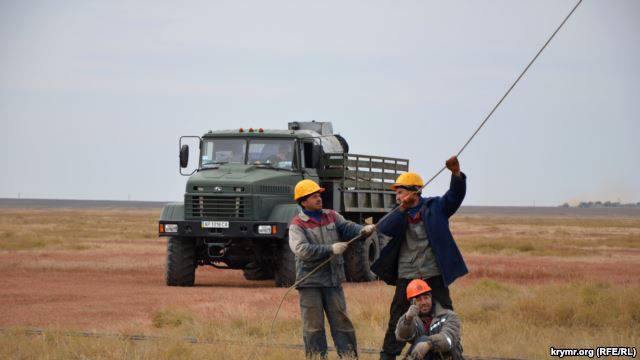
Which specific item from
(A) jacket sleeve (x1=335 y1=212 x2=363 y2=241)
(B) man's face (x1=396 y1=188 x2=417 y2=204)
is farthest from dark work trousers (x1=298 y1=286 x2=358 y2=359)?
(B) man's face (x1=396 y1=188 x2=417 y2=204)

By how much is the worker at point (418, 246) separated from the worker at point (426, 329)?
515 mm

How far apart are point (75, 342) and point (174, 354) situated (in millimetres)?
1366

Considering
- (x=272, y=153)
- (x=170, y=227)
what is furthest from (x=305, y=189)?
(x=272, y=153)

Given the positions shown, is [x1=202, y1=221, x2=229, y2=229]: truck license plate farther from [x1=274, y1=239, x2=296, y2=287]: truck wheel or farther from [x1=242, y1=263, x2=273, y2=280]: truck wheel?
[x1=242, y1=263, x2=273, y2=280]: truck wheel

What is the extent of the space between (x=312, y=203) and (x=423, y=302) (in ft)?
5.20

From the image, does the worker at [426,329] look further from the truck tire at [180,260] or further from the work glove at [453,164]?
the truck tire at [180,260]

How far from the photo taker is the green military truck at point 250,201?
21234 millimetres

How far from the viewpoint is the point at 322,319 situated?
34.9 feet

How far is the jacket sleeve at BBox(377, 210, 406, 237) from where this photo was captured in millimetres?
10047

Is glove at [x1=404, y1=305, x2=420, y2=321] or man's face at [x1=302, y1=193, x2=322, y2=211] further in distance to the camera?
man's face at [x1=302, y1=193, x2=322, y2=211]

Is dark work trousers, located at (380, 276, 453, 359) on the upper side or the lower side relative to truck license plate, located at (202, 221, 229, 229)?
lower

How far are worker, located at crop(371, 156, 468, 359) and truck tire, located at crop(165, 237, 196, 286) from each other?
12.1 m

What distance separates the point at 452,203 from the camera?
9.95 metres

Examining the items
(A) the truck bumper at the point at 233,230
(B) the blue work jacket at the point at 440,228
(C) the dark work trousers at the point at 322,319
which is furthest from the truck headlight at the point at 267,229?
(B) the blue work jacket at the point at 440,228
